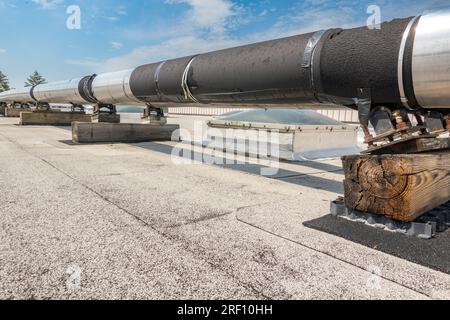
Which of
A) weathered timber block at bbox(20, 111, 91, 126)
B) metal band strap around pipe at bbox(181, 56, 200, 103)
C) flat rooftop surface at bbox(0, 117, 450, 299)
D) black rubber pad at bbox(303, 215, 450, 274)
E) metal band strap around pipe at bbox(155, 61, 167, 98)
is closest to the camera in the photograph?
flat rooftop surface at bbox(0, 117, 450, 299)

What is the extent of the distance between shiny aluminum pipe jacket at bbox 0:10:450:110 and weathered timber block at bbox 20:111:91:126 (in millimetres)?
13941

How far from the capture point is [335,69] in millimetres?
3094

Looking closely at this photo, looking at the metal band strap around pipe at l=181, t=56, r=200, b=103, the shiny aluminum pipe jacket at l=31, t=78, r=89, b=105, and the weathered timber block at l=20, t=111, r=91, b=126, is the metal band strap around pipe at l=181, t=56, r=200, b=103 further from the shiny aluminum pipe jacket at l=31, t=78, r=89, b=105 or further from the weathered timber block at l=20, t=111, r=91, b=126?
the weathered timber block at l=20, t=111, r=91, b=126

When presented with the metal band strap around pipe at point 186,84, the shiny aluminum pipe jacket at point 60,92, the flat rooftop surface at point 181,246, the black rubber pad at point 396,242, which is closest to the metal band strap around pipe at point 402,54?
the black rubber pad at point 396,242

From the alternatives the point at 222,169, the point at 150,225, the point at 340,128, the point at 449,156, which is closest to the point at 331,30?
the point at 449,156

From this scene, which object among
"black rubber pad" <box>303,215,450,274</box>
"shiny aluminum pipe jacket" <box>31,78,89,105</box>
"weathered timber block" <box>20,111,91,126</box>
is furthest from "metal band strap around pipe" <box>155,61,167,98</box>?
"weathered timber block" <box>20,111,91,126</box>

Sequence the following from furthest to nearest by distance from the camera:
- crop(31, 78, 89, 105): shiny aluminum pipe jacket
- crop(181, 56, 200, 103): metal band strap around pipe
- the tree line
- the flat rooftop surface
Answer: the tree line < crop(31, 78, 89, 105): shiny aluminum pipe jacket < crop(181, 56, 200, 103): metal band strap around pipe < the flat rooftop surface

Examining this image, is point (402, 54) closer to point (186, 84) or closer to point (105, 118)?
point (186, 84)

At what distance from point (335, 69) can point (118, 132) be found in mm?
8465

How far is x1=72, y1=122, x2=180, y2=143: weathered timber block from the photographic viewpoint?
9.58 m

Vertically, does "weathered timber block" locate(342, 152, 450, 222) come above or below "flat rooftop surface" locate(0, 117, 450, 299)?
above

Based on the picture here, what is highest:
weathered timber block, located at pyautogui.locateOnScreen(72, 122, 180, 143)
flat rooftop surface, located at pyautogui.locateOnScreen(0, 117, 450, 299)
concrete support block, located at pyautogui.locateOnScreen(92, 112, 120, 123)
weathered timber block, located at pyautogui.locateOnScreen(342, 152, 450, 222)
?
concrete support block, located at pyautogui.locateOnScreen(92, 112, 120, 123)
